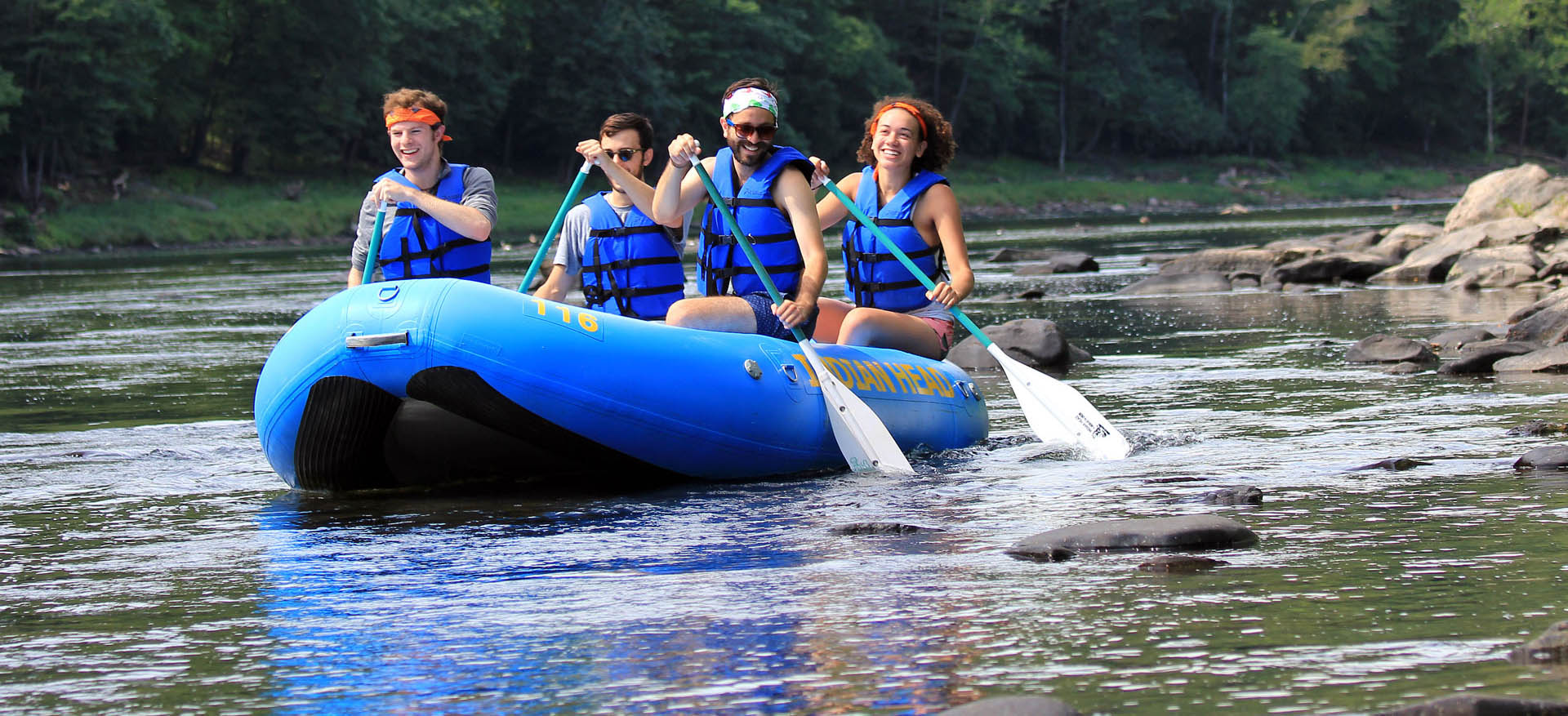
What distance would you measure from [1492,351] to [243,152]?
36.5 m

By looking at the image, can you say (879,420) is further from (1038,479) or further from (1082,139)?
(1082,139)

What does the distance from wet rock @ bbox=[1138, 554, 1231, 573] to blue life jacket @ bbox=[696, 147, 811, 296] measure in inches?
93.5

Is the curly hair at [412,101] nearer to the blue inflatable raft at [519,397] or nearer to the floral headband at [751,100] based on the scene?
the blue inflatable raft at [519,397]

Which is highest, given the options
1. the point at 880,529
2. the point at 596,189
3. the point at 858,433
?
the point at 596,189

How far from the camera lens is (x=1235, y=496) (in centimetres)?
529

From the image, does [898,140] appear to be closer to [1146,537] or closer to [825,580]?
[1146,537]

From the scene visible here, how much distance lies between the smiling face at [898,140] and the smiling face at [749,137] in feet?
2.31

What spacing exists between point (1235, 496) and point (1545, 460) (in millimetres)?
1117

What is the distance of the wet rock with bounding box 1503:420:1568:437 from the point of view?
638 centimetres

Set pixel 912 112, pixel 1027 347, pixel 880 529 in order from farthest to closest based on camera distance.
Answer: pixel 1027 347
pixel 912 112
pixel 880 529

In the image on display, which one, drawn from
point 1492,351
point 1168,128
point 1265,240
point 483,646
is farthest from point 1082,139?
point 483,646

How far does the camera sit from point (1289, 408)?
7.63 meters

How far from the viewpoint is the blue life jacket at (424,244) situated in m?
6.40

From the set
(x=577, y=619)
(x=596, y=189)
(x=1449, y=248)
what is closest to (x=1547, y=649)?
(x=577, y=619)
